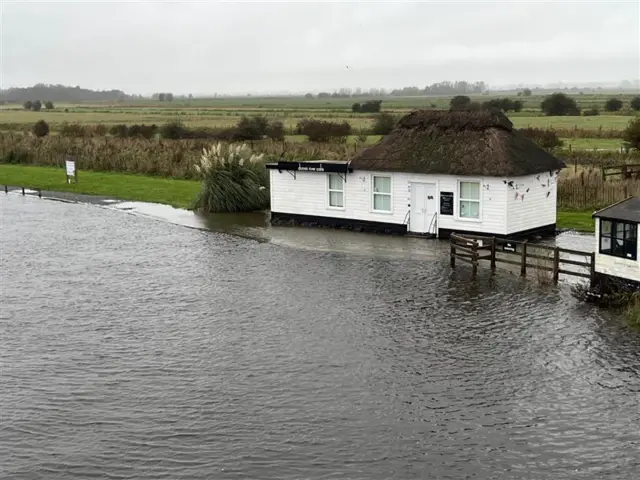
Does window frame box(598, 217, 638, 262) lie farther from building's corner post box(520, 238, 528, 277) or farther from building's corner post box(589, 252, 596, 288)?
building's corner post box(520, 238, 528, 277)

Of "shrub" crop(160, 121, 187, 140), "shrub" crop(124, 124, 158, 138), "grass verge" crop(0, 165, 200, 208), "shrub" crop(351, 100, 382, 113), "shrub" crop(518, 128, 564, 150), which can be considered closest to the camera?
"grass verge" crop(0, 165, 200, 208)

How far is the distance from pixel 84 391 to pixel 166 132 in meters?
66.3

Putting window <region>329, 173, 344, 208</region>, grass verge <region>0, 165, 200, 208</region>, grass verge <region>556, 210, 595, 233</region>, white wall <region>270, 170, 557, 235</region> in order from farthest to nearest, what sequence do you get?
1. grass verge <region>0, 165, 200, 208</region>
2. window <region>329, 173, 344, 208</region>
3. grass verge <region>556, 210, 595, 233</region>
4. white wall <region>270, 170, 557, 235</region>

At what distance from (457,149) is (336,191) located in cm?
583

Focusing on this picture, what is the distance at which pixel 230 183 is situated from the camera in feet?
137

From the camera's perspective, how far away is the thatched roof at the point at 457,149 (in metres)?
32.0

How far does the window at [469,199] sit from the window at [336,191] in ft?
18.5

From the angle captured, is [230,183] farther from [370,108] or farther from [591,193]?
[370,108]

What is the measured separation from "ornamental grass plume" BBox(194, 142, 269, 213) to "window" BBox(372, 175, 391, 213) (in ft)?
28.4

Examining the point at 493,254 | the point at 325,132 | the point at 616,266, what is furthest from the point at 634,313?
the point at 325,132

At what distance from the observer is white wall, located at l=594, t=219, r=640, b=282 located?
73.5 ft

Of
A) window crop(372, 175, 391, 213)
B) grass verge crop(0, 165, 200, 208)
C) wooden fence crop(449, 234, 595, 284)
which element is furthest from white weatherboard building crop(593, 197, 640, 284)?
grass verge crop(0, 165, 200, 208)

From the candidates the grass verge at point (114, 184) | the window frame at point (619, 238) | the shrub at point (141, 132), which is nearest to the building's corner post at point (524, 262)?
the window frame at point (619, 238)

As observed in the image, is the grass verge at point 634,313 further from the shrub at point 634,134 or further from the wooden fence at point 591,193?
the shrub at point 634,134
